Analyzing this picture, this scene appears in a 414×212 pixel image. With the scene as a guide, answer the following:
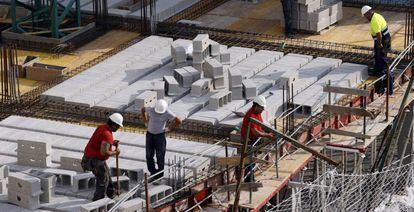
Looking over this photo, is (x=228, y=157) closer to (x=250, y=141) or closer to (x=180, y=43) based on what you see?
(x=250, y=141)

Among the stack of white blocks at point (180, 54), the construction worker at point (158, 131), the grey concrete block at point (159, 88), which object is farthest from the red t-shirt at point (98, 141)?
the stack of white blocks at point (180, 54)

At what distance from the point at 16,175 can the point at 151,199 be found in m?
2.88

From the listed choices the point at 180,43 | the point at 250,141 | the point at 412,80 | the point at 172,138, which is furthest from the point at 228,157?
the point at 180,43

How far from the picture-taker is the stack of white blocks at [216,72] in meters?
41.9

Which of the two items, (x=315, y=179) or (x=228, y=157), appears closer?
(x=228, y=157)

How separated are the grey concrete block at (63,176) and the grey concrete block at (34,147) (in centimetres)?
78

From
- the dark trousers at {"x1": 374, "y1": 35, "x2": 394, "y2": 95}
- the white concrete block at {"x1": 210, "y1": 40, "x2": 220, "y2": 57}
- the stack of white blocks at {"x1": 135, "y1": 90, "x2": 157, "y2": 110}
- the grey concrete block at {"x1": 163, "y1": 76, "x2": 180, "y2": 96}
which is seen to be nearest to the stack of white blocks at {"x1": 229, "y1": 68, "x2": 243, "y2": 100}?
the grey concrete block at {"x1": 163, "y1": 76, "x2": 180, "y2": 96}

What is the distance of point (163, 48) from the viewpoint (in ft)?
151

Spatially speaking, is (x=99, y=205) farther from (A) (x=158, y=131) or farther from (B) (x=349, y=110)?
(B) (x=349, y=110)

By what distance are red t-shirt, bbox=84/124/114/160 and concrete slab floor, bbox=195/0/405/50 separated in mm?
13872

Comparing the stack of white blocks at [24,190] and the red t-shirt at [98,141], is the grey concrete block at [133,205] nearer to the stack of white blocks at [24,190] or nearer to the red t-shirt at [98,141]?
the red t-shirt at [98,141]

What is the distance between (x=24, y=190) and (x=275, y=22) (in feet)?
52.1

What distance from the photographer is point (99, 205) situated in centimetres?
3391

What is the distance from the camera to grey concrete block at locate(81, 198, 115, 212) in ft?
110
